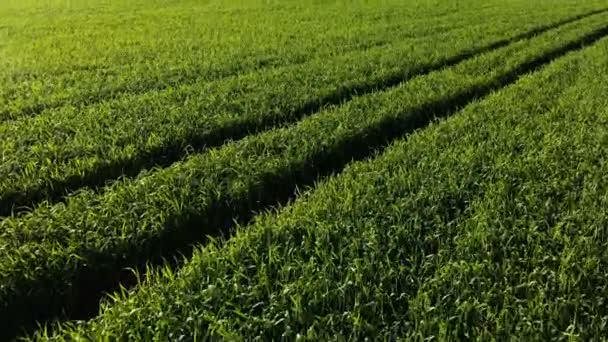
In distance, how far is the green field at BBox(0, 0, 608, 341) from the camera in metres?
3.95

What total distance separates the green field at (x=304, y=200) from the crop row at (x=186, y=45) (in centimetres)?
14

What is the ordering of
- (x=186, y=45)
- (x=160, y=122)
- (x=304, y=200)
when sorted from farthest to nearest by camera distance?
1. (x=186, y=45)
2. (x=160, y=122)
3. (x=304, y=200)

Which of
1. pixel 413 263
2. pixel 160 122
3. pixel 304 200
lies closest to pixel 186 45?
pixel 160 122

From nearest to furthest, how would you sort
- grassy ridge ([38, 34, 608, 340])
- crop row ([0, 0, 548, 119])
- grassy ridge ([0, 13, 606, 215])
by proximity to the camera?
grassy ridge ([38, 34, 608, 340])
grassy ridge ([0, 13, 606, 215])
crop row ([0, 0, 548, 119])

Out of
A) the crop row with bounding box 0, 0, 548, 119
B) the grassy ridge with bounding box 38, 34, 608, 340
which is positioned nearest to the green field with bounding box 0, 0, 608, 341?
the grassy ridge with bounding box 38, 34, 608, 340

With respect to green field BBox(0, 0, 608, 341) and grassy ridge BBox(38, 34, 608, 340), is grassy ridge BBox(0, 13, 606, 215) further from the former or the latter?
grassy ridge BBox(38, 34, 608, 340)

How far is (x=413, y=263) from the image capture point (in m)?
4.52

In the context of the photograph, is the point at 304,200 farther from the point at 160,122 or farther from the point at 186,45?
the point at 186,45

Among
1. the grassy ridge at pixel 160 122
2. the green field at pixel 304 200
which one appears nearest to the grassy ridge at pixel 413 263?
the green field at pixel 304 200

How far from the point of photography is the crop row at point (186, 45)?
38.1 feet

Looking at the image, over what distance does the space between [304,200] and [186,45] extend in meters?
12.3

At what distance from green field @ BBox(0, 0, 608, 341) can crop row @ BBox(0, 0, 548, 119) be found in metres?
0.14

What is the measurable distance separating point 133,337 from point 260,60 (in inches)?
448

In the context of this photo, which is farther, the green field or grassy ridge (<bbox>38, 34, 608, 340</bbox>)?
the green field
